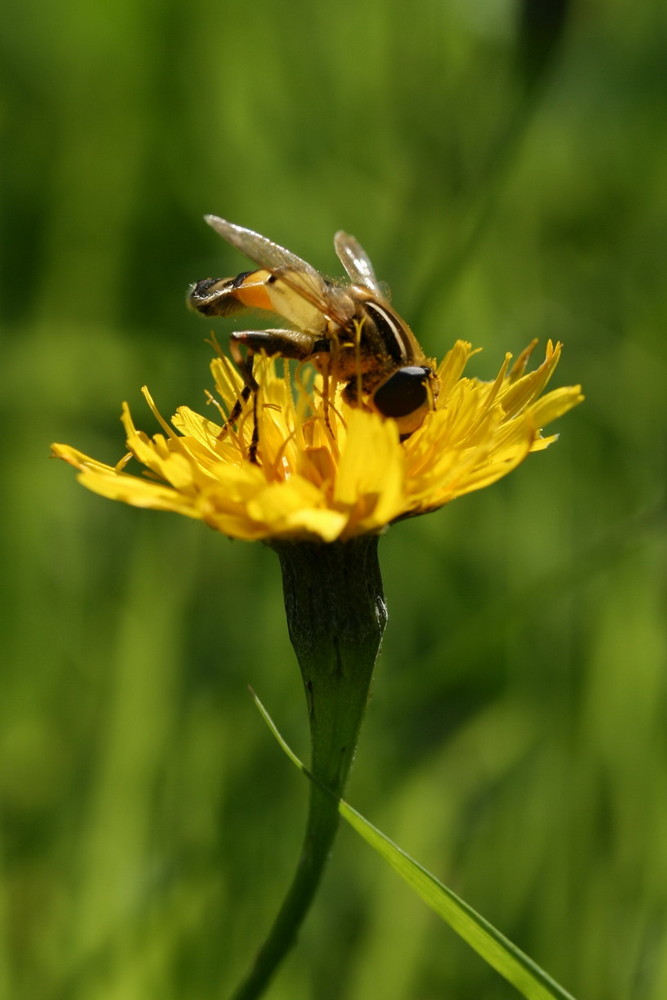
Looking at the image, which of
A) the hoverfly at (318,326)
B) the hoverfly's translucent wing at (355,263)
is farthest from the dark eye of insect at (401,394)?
the hoverfly's translucent wing at (355,263)

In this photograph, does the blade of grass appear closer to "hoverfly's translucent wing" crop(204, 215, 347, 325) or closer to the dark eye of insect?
the dark eye of insect

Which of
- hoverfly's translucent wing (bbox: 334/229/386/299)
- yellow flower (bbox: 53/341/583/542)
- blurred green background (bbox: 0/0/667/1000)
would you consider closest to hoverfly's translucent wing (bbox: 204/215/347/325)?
yellow flower (bbox: 53/341/583/542)

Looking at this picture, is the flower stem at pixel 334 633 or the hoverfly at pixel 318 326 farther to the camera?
the hoverfly at pixel 318 326

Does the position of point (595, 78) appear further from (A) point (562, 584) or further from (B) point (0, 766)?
(B) point (0, 766)

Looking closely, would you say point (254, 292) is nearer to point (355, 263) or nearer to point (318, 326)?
point (318, 326)

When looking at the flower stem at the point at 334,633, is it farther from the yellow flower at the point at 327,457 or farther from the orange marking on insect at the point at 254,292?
the orange marking on insect at the point at 254,292

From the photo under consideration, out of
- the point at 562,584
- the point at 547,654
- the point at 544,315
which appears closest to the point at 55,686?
the point at 547,654

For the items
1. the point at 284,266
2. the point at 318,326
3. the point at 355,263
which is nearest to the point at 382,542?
the point at 355,263
